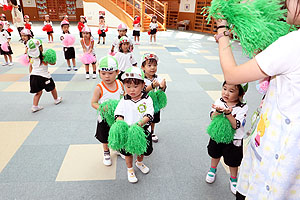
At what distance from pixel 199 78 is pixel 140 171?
4132 millimetres

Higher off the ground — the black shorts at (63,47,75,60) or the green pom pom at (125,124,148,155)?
the black shorts at (63,47,75,60)

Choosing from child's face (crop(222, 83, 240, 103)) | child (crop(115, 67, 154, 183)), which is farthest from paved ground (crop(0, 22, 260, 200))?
child (crop(115, 67, 154, 183))

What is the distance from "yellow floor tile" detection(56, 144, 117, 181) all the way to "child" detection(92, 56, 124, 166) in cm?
35

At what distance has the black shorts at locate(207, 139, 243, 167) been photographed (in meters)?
2.13

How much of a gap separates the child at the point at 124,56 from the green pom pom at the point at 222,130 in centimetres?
259

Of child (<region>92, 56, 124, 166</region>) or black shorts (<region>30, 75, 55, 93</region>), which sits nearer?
child (<region>92, 56, 124, 166</region>)

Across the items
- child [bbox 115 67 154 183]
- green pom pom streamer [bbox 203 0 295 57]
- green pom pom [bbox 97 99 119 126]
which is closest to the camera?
green pom pom streamer [bbox 203 0 295 57]

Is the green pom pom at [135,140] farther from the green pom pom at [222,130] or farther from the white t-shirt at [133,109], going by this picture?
the green pom pom at [222,130]

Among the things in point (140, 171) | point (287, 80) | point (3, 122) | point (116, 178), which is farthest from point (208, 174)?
point (3, 122)

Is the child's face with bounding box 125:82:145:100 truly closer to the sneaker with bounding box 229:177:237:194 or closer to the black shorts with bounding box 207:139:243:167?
the black shorts with bounding box 207:139:243:167

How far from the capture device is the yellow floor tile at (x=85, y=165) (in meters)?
2.46

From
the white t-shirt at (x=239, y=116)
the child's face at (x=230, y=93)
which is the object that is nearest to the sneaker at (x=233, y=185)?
the white t-shirt at (x=239, y=116)

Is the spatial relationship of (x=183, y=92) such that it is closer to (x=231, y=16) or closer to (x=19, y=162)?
(x=19, y=162)

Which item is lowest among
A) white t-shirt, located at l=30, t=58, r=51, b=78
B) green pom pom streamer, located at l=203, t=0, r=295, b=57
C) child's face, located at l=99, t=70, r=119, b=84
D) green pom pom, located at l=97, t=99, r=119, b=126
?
green pom pom, located at l=97, t=99, r=119, b=126
